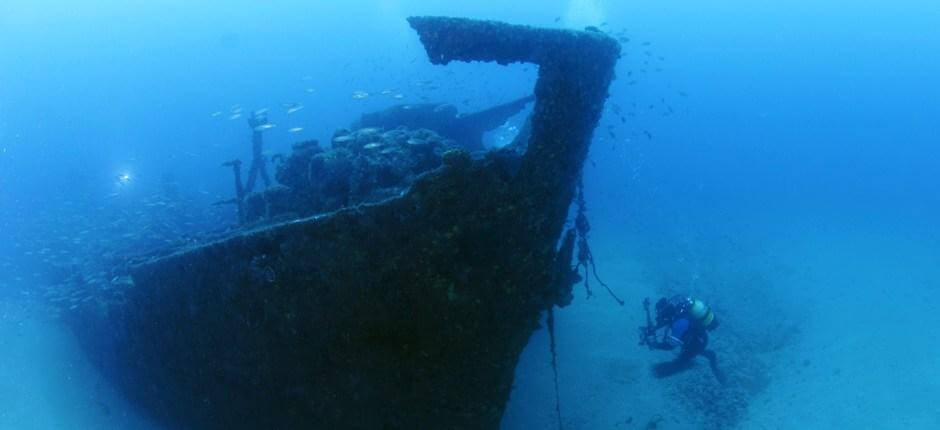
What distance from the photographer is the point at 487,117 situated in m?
13.0

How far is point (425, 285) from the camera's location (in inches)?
199

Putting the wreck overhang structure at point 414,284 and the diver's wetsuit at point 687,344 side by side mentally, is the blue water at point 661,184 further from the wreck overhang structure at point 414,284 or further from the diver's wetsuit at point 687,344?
the wreck overhang structure at point 414,284

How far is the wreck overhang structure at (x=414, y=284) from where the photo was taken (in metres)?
5.00

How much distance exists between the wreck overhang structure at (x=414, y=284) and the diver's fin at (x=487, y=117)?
6.46 m

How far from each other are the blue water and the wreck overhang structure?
168 inches

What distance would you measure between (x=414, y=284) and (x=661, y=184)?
3979 cm

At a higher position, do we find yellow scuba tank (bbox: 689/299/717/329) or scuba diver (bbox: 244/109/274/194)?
scuba diver (bbox: 244/109/274/194)

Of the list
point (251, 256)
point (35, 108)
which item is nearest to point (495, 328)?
point (251, 256)

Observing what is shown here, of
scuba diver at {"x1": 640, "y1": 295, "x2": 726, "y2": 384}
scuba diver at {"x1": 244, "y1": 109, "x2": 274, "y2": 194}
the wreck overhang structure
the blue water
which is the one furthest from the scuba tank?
scuba diver at {"x1": 244, "y1": 109, "x2": 274, "y2": 194}

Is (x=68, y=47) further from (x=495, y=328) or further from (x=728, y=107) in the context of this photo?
(x=495, y=328)

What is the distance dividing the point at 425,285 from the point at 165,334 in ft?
11.6

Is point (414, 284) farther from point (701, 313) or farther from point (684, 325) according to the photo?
point (701, 313)

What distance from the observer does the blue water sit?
1167 centimetres

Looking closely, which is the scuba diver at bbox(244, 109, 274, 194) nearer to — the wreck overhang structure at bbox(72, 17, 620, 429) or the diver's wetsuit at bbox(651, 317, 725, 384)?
the wreck overhang structure at bbox(72, 17, 620, 429)
